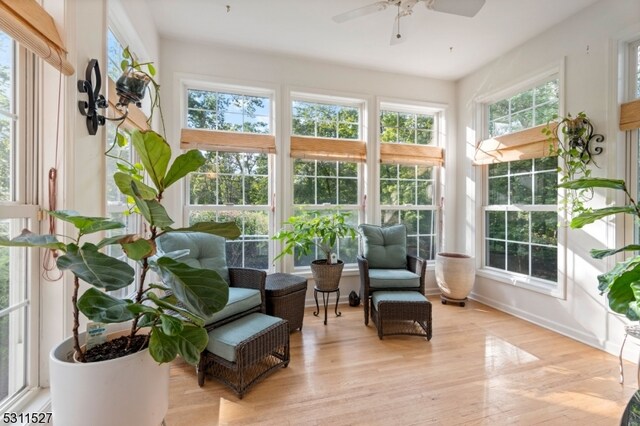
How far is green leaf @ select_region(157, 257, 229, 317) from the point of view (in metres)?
0.88

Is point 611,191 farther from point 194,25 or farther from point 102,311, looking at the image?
point 194,25

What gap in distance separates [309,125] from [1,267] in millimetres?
2956

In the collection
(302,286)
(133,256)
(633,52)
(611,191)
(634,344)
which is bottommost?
(634,344)

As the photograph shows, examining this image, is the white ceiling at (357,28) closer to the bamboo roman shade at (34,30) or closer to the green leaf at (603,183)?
the bamboo roman shade at (34,30)

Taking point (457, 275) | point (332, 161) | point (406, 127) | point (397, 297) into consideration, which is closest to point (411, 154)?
point (406, 127)

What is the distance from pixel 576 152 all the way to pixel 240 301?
307 centimetres

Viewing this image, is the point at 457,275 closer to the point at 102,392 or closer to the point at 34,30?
the point at 102,392

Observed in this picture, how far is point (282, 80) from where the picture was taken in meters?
3.41

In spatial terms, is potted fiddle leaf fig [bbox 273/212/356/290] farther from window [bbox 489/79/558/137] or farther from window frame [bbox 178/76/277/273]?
window [bbox 489/79/558/137]

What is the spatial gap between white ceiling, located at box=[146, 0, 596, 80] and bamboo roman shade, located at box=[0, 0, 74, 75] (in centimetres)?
163

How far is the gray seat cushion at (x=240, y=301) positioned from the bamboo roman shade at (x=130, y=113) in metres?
1.44

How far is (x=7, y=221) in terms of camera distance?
1.21 meters

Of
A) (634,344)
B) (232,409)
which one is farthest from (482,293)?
(232,409)

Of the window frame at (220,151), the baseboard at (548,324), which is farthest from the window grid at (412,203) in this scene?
the window frame at (220,151)
